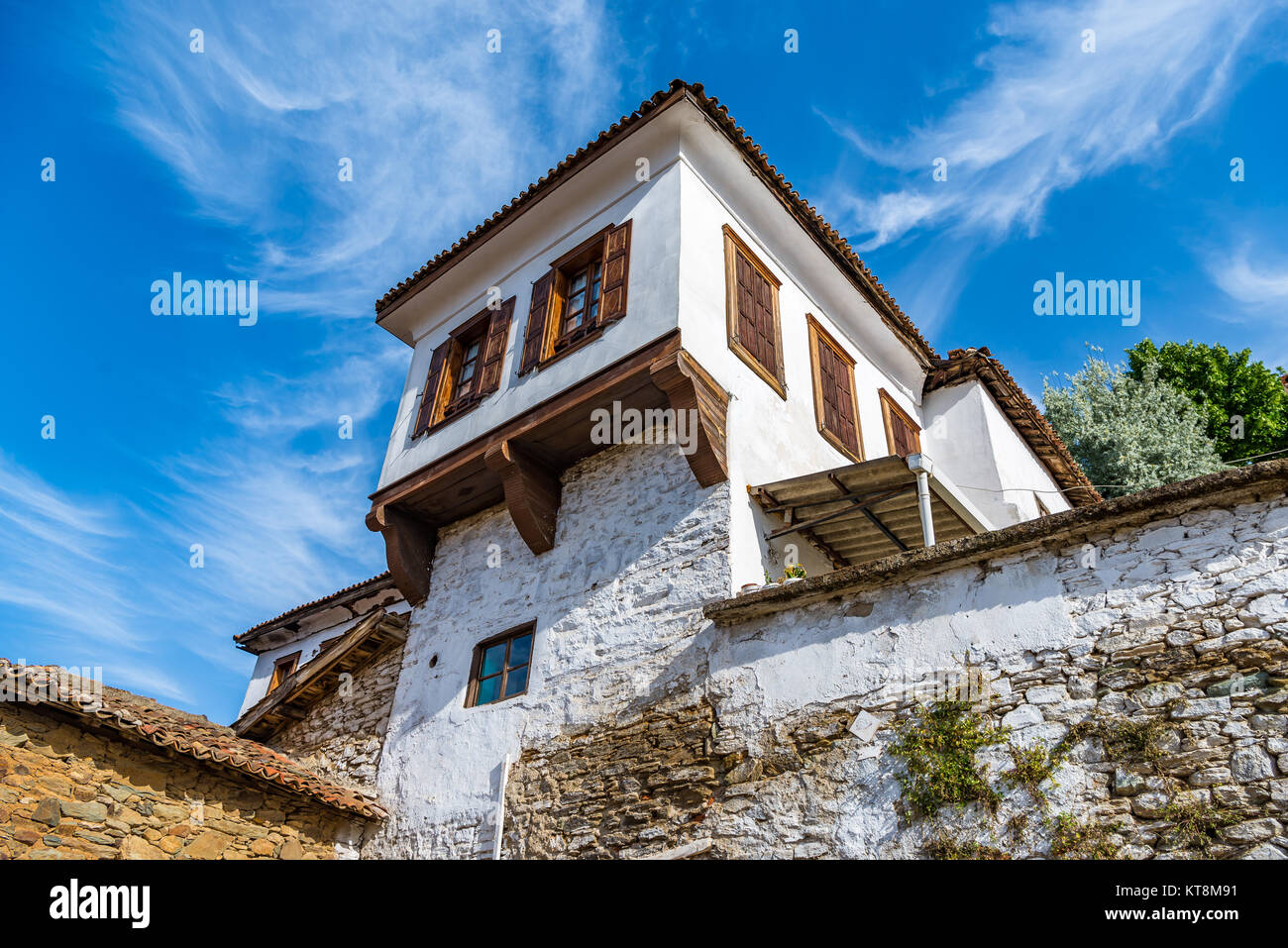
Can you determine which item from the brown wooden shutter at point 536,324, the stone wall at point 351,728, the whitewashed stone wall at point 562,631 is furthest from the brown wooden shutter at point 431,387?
the stone wall at point 351,728

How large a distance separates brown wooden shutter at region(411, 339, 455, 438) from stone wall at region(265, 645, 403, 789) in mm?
2805

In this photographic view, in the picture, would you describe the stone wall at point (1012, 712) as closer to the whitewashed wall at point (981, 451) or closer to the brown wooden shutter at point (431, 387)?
the brown wooden shutter at point (431, 387)

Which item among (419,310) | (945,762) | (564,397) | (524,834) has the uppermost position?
(419,310)

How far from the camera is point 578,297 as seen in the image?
35.7ft

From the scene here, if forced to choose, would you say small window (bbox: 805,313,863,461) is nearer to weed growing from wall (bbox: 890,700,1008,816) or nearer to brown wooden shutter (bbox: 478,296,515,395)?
brown wooden shutter (bbox: 478,296,515,395)

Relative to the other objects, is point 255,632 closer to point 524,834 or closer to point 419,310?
point 419,310

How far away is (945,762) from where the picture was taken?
20.3ft

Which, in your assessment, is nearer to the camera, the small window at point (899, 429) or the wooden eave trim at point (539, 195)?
the wooden eave trim at point (539, 195)

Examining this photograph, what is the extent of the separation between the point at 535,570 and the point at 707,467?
2.43 meters

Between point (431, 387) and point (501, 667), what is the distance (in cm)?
403

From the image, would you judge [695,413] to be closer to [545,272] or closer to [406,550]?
[545,272]

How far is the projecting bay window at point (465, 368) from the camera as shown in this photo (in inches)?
434

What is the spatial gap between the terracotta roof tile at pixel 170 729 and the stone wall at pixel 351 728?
2.28 ft
